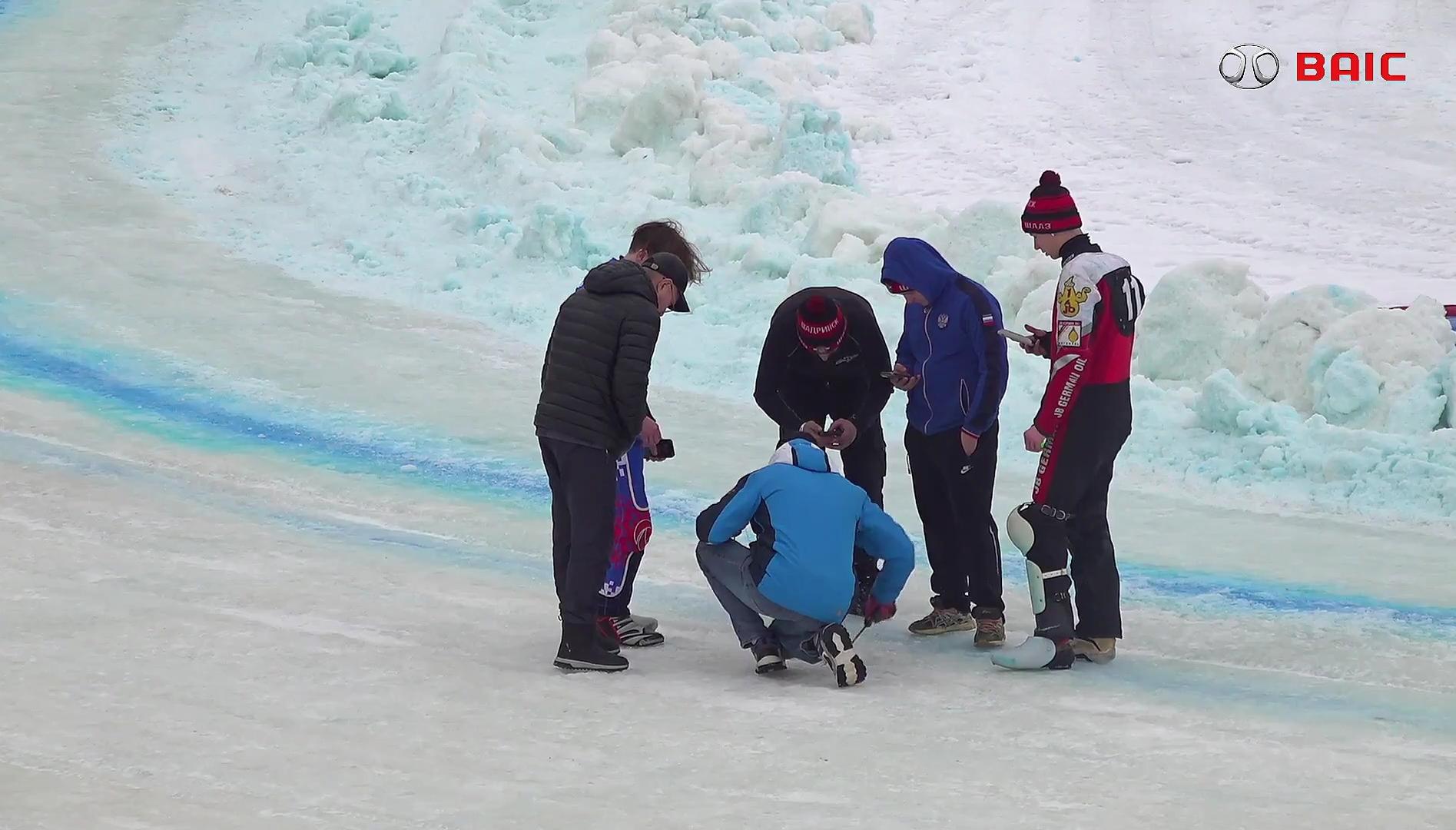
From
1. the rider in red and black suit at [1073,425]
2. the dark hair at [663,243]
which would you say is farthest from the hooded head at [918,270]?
the dark hair at [663,243]

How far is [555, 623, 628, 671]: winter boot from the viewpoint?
505 cm

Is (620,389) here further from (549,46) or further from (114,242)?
(549,46)

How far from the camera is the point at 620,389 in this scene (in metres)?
4.99

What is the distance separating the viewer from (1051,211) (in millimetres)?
5211

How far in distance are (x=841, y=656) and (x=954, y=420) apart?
1040mm

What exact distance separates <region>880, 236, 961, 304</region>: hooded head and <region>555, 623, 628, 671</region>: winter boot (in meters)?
1.60

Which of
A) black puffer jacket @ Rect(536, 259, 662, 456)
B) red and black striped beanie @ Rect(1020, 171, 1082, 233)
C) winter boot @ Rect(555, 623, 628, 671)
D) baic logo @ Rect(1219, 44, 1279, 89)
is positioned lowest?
winter boot @ Rect(555, 623, 628, 671)

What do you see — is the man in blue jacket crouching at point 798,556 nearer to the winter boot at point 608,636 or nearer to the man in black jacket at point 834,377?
the winter boot at point 608,636

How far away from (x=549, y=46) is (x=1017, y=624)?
42.0 feet

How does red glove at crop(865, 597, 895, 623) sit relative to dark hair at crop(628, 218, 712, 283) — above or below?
below

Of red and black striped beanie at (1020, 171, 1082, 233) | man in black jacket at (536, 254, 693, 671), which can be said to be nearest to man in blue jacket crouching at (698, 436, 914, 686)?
man in black jacket at (536, 254, 693, 671)

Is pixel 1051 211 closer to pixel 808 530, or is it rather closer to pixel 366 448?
pixel 808 530

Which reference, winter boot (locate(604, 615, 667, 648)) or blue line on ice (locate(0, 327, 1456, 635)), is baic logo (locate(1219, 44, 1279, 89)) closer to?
blue line on ice (locate(0, 327, 1456, 635))

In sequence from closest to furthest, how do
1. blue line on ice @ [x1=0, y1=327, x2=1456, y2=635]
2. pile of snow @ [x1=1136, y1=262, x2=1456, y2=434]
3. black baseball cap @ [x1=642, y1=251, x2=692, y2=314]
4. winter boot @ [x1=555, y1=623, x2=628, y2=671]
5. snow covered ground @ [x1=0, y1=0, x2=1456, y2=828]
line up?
snow covered ground @ [x1=0, y1=0, x2=1456, y2=828] → winter boot @ [x1=555, y1=623, x2=628, y2=671] → black baseball cap @ [x1=642, y1=251, x2=692, y2=314] → blue line on ice @ [x1=0, y1=327, x2=1456, y2=635] → pile of snow @ [x1=1136, y1=262, x2=1456, y2=434]
